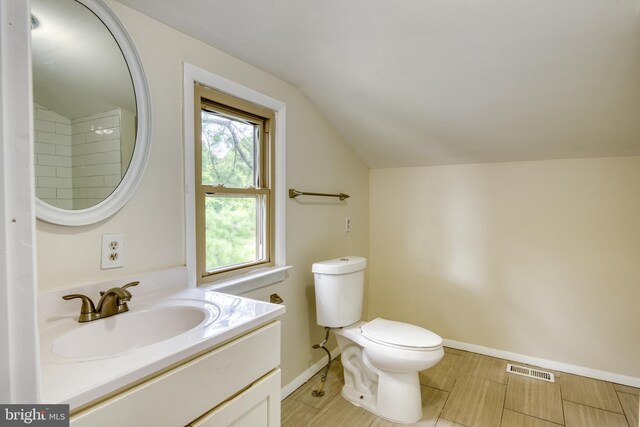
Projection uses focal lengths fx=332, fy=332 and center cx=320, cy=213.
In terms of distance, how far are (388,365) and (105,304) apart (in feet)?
4.52

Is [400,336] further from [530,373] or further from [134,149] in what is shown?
[134,149]

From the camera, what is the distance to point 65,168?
3.65ft

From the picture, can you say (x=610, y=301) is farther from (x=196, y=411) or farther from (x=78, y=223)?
(x=78, y=223)

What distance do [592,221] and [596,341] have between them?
810 mm

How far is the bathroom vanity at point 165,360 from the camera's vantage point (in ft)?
2.27

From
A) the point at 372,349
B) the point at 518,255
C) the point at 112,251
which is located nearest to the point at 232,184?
the point at 112,251

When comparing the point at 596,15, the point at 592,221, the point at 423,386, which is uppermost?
the point at 596,15

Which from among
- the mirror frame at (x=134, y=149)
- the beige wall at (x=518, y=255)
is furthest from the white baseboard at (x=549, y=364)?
the mirror frame at (x=134, y=149)

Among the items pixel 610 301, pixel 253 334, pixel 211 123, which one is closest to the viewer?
pixel 253 334

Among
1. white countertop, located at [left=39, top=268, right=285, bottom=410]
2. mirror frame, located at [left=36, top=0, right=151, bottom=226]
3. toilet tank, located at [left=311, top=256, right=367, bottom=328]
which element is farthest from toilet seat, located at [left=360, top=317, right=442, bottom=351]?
mirror frame, located at [left=36, top=0, right=151, bottom=226]

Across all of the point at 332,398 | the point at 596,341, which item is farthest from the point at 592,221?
the point at 332,398

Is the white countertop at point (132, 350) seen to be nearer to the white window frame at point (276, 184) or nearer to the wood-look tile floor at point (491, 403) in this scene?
the white window frame at point (276, 184)

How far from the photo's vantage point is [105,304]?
108 centimetres

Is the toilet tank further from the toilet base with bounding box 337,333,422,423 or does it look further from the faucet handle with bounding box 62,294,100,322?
the faucet handle with bounding box 62,294,100,322
